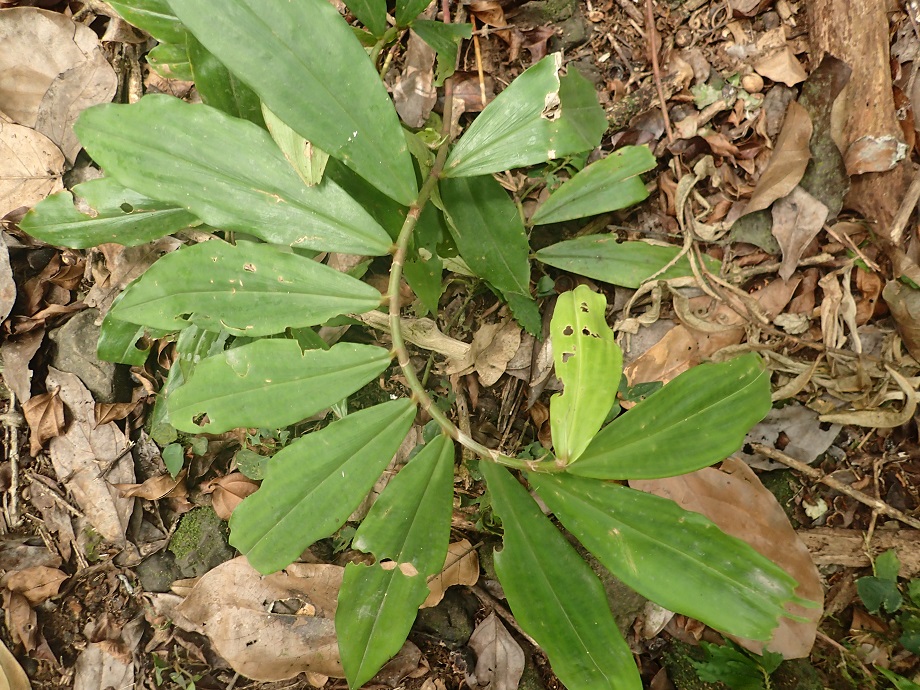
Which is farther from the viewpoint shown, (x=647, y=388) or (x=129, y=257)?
(x=129, y=257)

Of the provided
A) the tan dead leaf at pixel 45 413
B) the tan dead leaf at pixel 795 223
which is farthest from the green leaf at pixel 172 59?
the tan dead leaf at pixel 795 223

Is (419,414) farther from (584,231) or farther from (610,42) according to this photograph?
(610,42)

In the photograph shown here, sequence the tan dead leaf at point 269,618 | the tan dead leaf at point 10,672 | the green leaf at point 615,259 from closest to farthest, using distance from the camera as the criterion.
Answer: the green leaf at point 615,259 < the tan dead leaf at point 269,618 < the tan dead leaf at point 10,672

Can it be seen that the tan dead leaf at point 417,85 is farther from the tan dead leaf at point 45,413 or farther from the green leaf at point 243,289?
the tan dead leaf at point 45,413

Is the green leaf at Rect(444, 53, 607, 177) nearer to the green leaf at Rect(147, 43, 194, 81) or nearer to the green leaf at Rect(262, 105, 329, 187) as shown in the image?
the green leaf at Rect(262, 105, 329, 187)

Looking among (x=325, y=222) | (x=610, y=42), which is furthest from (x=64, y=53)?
(x=610, y=42)

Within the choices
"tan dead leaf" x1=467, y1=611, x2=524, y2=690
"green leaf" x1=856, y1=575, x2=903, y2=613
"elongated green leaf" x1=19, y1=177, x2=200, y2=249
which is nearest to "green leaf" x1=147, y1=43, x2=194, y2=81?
"elongated green leaf" x1=19, y1=177, x2=200, y2=249
